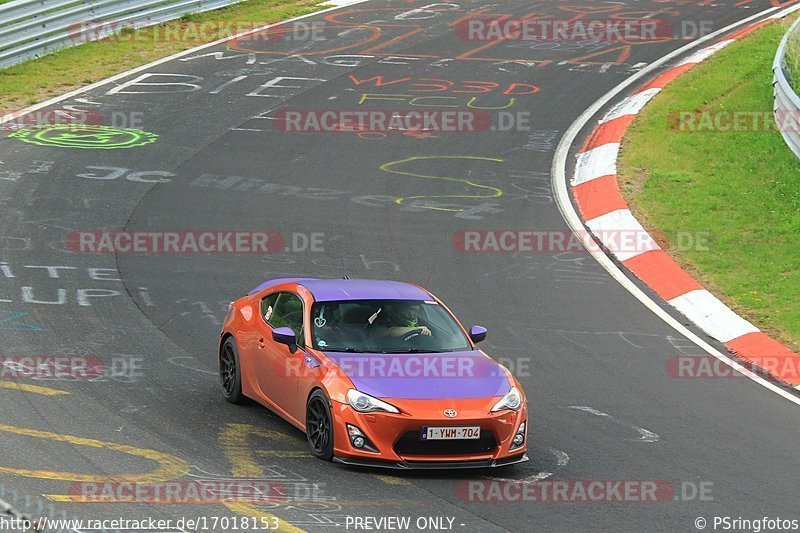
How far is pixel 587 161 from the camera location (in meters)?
19.8

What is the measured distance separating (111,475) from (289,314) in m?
2.49

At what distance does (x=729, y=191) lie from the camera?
17.8 meters

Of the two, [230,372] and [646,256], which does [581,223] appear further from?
[230,372]

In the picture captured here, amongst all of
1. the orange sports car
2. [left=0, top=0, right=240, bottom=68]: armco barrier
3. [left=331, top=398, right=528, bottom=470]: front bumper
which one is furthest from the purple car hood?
[left=0, top=0, right=240, bottom=68]: armco barrier

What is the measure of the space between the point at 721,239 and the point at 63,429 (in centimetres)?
970

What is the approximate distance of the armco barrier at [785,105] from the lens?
723 inches

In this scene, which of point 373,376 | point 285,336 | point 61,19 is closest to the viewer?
point 373,376

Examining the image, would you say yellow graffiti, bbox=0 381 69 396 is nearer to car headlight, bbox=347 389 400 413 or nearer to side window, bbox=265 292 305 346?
side window, bbox=265 292 305 346

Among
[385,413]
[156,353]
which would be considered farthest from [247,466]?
[156,353]

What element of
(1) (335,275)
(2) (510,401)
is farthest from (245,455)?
(1) (335,275)

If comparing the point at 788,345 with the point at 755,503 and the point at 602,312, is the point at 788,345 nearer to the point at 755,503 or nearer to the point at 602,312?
the point at 602,312

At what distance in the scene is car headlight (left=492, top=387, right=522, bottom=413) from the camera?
376 inches

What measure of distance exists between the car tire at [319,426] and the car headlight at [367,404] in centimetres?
22

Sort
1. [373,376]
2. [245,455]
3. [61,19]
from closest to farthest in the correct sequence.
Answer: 1. [245,455]
2. [373,376]
3. [61,19]
